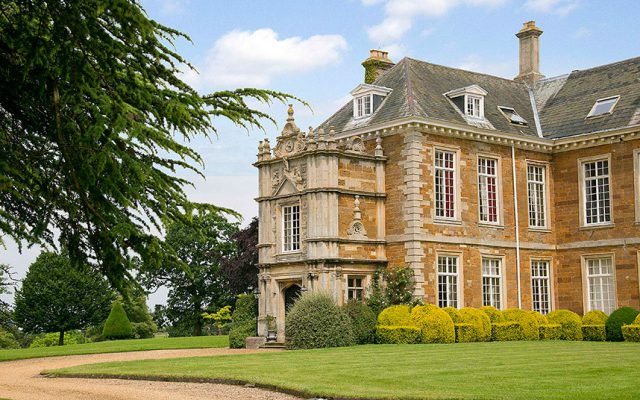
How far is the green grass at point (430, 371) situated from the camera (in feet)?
43.9

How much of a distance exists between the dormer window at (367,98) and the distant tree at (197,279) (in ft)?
67.6

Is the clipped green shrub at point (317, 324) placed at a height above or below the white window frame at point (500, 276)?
below

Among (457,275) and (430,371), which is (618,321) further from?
(430,371)

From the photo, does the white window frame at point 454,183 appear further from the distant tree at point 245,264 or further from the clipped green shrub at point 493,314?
the distant tree at point 245,264

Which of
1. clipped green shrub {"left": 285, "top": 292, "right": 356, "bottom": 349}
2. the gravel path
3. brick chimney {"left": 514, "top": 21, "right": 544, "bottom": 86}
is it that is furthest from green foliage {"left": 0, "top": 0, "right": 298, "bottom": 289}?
brick chimney {"left": 514, "top": 21, "right": 544, "bottom": 86}

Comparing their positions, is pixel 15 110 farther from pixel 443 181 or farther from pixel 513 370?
pixel 443 181

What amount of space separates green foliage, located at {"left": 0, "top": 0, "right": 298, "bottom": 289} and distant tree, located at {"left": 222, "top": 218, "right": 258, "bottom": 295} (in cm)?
3031

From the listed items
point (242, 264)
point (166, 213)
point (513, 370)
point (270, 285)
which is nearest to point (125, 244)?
point (166, 213)

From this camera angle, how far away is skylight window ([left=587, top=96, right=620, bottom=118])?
32.5 m

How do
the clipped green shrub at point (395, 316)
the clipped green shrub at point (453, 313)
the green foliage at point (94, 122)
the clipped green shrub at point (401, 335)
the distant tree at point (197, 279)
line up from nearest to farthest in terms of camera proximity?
the green foliage at point (94, 122) → the clipped green shrub at point (401, 335) → the clipped green shrub at point (395, 316) → the clipped green shrub at point (453, 313) → the distant tree at point (197, 279)

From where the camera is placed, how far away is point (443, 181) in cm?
3028

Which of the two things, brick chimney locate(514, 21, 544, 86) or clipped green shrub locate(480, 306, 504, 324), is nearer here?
clipped green shrub locate(480, 306, 504, 324)

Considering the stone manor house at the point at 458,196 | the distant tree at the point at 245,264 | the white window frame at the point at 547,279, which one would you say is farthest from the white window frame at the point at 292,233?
the distant tree at the point at 245,264

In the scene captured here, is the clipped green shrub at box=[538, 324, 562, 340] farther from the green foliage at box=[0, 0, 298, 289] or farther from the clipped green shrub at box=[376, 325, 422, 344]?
the green foliage at box=[0, 0, 298, 289]
